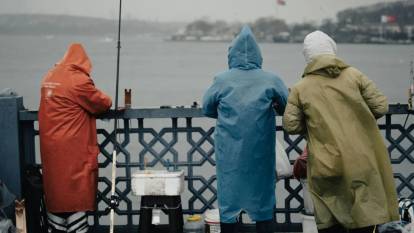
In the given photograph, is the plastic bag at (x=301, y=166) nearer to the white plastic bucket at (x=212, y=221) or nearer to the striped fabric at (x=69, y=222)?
the white plastic bucket at (x=212, y=221)

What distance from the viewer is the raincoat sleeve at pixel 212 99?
5141 mm

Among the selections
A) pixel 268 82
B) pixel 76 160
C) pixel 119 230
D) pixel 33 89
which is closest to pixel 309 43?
pixel 268 82

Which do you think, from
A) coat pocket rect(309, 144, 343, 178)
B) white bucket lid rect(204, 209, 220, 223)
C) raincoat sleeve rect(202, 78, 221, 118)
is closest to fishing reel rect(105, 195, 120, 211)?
white bucket lid rect(204, 209, 220, 223)

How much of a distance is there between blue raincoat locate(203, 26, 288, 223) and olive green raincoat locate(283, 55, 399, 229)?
391mm

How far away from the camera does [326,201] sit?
4688mm

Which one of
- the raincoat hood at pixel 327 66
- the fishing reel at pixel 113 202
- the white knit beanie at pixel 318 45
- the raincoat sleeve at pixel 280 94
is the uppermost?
the white knit beanie at pixel 318 45

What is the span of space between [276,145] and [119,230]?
1.67 metres

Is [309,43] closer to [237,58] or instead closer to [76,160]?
[237,58]

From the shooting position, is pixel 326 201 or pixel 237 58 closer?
pixel 326 201

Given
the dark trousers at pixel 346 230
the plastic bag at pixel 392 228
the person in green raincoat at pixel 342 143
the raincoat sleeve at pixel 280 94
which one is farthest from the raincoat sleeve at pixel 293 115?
the plastic bag at pixel 392 228

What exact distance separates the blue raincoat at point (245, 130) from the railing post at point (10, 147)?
1.72 m

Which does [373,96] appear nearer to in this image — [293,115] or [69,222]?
[293,115]

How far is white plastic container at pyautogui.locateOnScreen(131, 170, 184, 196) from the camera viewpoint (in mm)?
5746

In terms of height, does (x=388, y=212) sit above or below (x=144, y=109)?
below
